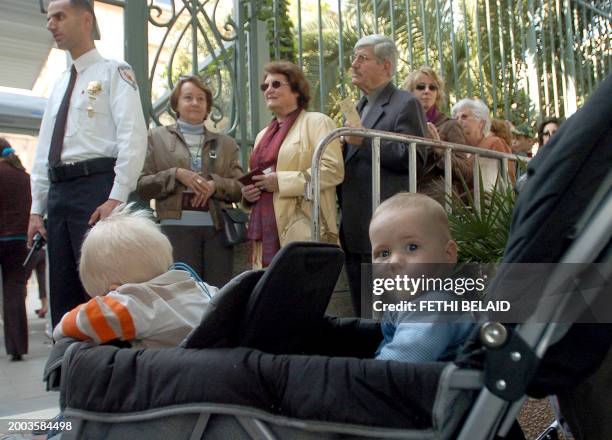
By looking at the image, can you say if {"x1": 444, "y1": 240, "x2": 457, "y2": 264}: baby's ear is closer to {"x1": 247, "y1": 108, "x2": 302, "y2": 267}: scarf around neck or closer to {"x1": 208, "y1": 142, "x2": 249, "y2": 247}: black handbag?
{"x1": 247, "y1": 108, "x2": 302, "y2": 267}: scarf around neck

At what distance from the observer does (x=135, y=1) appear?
3932mm

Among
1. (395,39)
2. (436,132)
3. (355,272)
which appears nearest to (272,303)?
(355,272)

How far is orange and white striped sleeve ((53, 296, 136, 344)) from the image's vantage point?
1714 millimetres

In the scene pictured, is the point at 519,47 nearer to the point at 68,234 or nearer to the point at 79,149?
the point at 79,149

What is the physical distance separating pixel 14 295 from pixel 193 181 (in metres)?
2.43

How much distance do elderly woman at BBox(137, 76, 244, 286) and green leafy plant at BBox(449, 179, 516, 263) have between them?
4.02 feet

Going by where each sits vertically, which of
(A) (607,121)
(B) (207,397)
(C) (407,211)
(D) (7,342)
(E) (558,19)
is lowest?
(D) (7,342)

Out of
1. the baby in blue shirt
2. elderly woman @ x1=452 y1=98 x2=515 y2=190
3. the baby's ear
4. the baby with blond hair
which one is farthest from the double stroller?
elderly woman @ x1=452 y1=98 x2=515 y2=190

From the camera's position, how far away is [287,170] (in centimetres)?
349

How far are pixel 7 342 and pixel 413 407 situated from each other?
439 cm

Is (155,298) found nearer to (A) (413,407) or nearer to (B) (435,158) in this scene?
(A) (413,407)

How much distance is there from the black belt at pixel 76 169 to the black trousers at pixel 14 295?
7.11ft

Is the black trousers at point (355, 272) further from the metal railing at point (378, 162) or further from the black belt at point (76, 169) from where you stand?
the black belt at point (76, 169)

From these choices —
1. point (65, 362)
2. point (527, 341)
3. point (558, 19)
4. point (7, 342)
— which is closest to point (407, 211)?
point (527, 341)
